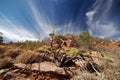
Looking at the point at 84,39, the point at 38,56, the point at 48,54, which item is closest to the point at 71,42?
the point at 84,39

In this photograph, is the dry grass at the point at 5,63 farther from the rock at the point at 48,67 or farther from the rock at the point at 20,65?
the rock at the point at 48,67

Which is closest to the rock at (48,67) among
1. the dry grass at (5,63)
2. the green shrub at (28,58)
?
the green shrub at (28,58)

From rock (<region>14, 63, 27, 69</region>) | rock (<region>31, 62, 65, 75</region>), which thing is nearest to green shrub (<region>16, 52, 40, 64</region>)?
rock (<region>14, 63, 27, 69</region>)

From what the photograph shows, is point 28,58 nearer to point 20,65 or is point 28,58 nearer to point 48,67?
point 20,65

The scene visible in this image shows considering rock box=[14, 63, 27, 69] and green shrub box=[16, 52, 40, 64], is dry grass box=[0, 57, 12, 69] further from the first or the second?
green shrub box=[16, 52, 40, 64]

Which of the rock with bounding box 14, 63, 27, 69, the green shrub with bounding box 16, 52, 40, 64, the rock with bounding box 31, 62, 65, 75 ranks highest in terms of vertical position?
the green shrub with bounding box 16, 52, 40, 64

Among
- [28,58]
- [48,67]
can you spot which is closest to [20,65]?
[28,58]

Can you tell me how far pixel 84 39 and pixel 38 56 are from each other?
17592 millimetres

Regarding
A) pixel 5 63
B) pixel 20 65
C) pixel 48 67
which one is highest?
pixel 5 63

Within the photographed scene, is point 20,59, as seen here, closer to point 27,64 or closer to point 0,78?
point 27,64

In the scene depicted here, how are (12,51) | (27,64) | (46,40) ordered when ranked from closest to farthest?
(27,64) < (12,51) < (46,40)

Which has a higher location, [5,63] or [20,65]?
[5,63]

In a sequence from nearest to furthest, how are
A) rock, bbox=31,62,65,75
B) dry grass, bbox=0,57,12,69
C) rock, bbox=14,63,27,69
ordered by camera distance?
rock, bbox=31,62,65,75 < rock, bbox=14,63,27,69 < dry grass, bbox=0,57,12,69

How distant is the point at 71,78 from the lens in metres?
13.3
